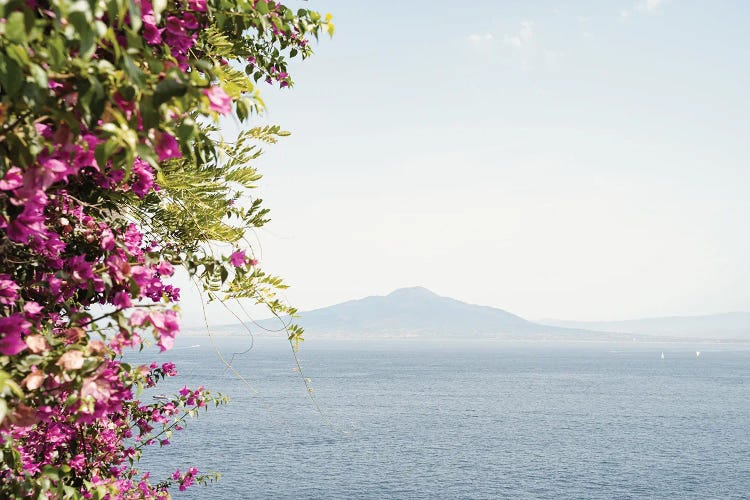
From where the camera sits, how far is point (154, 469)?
2135 inches

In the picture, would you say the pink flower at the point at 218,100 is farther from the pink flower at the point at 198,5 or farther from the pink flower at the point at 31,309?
the pink flower at the point at 31,309

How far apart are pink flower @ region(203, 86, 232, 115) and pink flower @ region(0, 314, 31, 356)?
4.50ft

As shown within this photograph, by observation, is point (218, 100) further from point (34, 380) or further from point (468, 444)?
point (468, 444)

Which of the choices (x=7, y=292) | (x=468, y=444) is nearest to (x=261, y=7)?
(x=7, y=292)

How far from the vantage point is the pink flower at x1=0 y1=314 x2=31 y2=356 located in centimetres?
286

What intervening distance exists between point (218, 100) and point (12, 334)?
147 cm

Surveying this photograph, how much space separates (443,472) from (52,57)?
58178 millimetres

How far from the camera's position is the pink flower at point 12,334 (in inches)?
113

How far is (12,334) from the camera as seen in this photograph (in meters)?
2.95

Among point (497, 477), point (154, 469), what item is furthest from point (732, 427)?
point (154, 469)

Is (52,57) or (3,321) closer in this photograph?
(52,57)

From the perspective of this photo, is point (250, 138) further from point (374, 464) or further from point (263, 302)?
point (374, 464)

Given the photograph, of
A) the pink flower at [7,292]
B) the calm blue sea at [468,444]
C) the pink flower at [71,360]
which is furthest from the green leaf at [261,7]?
the calm blue sea at [468,444]

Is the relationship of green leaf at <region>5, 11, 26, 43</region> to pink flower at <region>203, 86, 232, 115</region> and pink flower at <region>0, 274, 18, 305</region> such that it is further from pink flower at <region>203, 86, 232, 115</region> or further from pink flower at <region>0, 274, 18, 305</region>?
pink flower at <region>0, 274, 18, 305</region>
